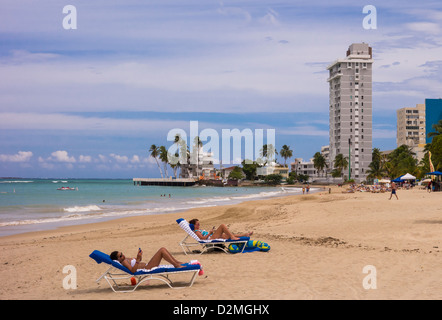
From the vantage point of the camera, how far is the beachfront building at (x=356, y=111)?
398 ft

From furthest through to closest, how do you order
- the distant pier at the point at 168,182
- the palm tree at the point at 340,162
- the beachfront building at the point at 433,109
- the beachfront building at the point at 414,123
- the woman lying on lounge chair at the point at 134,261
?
the beachfront building at the point at 414,123 < the distant pier at the point at 168,182 < the palm tree at the point at 340,162 < the beachfront building at the point at 433,109 < the woman lying on lounge chair at the point at 134,261

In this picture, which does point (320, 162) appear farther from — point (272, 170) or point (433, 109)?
point (433, 109)

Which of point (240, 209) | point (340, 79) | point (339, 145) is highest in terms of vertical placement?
point (340, 79)

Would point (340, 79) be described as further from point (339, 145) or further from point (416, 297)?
point (416, 297)

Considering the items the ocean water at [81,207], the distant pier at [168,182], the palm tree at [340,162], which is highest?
the palm tree at [340,162]

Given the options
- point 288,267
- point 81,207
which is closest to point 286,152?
point 81,207

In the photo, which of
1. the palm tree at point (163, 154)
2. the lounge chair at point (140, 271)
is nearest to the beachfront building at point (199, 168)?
the palm tree at point (163, 154)

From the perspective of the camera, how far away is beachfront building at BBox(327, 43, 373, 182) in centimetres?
12125

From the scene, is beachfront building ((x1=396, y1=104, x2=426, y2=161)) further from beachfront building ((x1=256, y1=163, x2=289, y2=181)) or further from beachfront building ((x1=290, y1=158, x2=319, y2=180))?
beachfront building ((x1=256, y1=163, x2=289, y2=181))

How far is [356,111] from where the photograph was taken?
121000mm

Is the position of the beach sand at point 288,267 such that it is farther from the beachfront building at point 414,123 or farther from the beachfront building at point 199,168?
the beachfront building at point 414,123

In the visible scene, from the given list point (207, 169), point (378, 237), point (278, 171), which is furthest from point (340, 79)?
point (378, 237)
